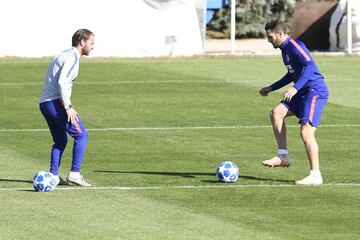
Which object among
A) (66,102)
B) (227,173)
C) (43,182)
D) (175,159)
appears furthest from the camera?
(175,159)

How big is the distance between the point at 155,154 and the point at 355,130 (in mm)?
4148

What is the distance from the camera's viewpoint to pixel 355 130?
2028 cm

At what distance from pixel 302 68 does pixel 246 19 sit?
2514cm

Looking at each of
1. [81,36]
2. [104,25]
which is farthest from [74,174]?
[104,25]

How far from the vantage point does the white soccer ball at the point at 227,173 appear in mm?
14906

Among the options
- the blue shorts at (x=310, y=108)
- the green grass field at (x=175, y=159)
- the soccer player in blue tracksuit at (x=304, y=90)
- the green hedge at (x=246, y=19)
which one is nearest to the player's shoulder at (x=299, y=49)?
the soccer player in blue tracksuit at (x=304, y=90)

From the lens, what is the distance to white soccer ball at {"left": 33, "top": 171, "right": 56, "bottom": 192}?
46.3ft

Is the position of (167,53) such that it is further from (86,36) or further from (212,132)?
(86,36)

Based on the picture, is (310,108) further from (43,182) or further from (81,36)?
(43,182)

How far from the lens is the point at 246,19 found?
40.1 meters

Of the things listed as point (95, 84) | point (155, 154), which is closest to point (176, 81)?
point (95, 84)

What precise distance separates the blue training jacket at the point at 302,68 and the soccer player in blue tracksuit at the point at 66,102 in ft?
7.90

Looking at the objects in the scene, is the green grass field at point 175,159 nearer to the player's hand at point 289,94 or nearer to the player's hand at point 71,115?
the player's hand at point 71,115

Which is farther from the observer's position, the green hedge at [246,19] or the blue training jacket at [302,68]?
the green hedge at [246,19]
